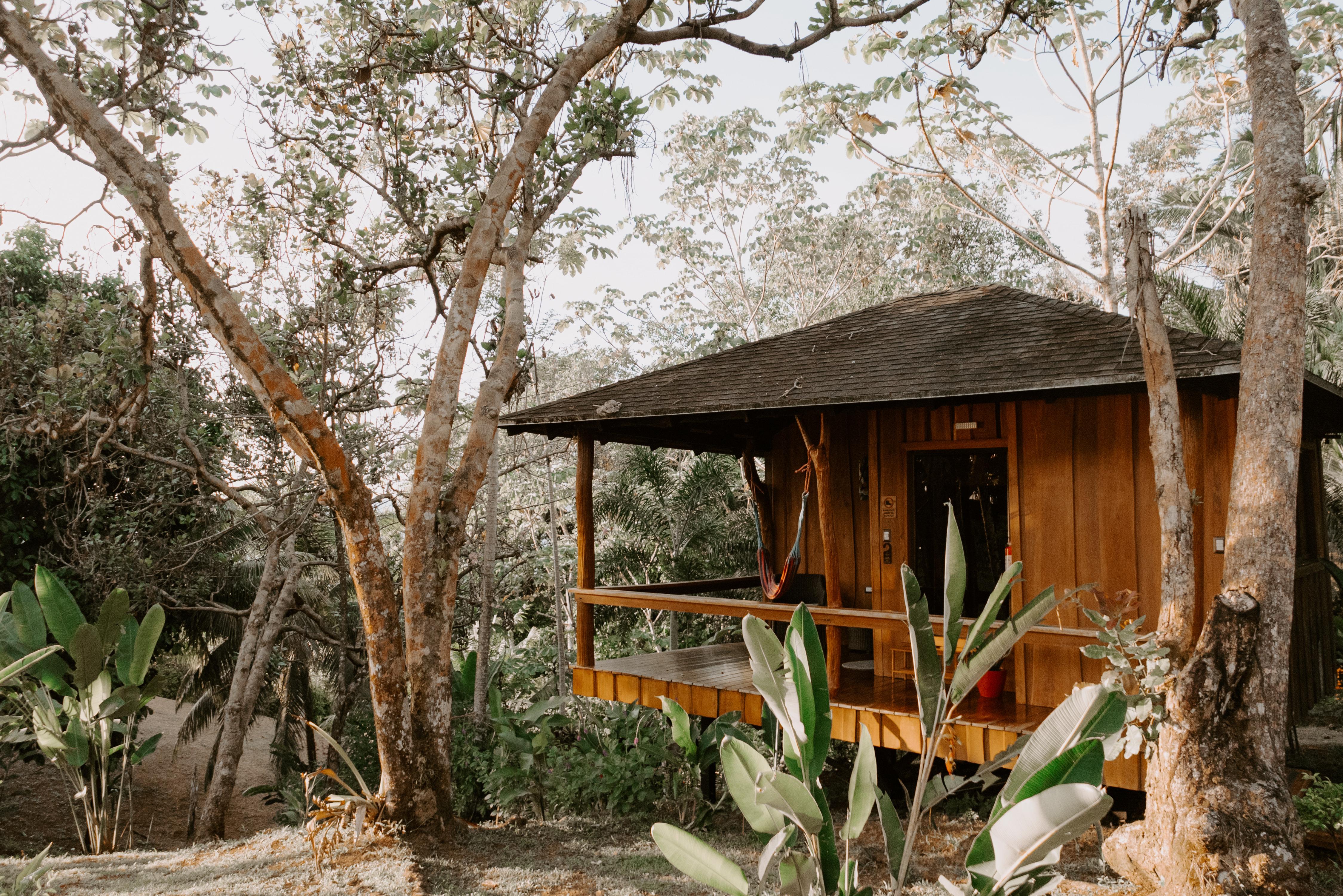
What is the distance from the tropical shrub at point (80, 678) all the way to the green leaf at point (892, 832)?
6276 millimetres

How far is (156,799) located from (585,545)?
10.2m

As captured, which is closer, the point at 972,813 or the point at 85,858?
the point at 85,858

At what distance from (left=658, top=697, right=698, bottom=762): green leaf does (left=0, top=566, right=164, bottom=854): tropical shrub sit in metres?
4.22

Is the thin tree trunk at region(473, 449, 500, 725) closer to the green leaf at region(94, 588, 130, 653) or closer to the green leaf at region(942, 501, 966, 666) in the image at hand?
the green leaf at region(94, 588, 130, 653)

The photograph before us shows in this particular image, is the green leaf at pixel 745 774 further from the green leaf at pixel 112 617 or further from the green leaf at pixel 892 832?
the green leaf at pixel 112 617

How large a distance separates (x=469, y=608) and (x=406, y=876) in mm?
7143

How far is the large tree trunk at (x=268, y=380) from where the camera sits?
204 inches

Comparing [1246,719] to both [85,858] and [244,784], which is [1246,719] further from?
[244,784]

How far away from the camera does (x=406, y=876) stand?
509 centimetres

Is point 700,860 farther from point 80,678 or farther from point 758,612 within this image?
point 80,678

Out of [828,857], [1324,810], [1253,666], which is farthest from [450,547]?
[1324,810]

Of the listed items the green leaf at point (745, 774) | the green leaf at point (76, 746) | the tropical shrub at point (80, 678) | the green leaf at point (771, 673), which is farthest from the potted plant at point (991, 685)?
the green leaf at point (76, 746)

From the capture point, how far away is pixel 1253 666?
14.8 feet

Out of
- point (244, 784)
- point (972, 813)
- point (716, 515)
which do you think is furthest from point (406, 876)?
point (244, 784)
